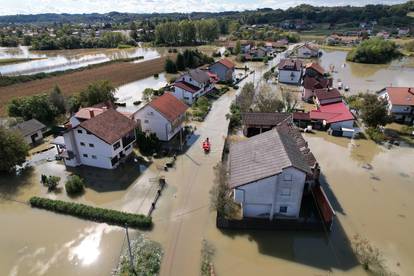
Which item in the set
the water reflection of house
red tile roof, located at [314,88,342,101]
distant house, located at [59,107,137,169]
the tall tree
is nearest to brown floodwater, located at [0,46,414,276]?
distant house, located at [59,107,137,169]

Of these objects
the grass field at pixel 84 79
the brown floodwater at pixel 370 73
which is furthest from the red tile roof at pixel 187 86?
the brown floodwater at pixel 370 73

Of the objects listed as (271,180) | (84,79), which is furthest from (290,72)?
(84,79)

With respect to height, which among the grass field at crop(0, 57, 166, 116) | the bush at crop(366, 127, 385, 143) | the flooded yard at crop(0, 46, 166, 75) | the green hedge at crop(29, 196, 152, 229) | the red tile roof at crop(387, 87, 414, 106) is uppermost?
the red tile roof at crop(387, 87, 414, 106)

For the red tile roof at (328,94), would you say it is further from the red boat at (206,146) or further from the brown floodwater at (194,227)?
the red boat at (206,146)

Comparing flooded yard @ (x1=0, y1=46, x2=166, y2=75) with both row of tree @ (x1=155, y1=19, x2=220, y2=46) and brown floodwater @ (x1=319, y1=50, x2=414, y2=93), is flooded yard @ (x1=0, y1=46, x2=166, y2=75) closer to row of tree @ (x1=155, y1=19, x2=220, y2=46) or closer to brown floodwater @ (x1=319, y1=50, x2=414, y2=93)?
row of tree @ (x1=155, y1=19, x2=220, y2=46)

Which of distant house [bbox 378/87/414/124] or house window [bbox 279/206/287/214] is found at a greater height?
distant house [bbox 378/87/414/124]

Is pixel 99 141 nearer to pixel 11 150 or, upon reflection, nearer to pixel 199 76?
pixel 11 150
